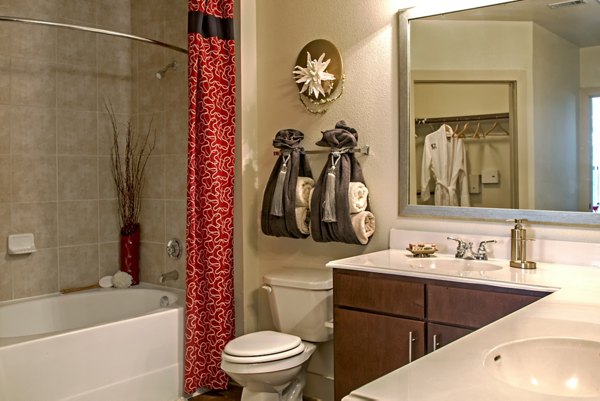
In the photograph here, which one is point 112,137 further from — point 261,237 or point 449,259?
point 449,259

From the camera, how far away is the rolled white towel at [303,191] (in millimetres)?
3086

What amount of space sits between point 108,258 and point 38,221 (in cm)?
57

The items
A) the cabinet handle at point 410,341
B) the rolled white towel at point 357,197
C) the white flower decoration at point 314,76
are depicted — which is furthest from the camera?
the white flower decoration at point 314,76

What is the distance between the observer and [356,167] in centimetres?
300

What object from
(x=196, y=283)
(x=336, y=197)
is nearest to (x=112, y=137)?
(x=196, y=283)

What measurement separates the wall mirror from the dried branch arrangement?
75.8 inches

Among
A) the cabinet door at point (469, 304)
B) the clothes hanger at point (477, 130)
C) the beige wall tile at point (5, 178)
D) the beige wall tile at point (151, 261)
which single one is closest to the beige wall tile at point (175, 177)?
the beige wall tile at point (151, 261)

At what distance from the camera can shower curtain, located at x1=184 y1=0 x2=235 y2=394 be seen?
3.25 meters

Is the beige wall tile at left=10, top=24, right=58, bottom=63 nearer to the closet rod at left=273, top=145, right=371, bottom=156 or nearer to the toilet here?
the closet rod at left=273, top=145, right=371, bottom=156

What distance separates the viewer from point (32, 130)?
11.7 ft

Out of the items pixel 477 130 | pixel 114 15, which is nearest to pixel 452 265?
pixel 477 130

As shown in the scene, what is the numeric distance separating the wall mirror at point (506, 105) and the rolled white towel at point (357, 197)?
0.18m

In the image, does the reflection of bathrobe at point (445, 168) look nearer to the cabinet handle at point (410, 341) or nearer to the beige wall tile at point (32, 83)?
the cabinet handle at point (410, 341)

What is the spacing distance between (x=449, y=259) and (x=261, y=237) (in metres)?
1.26
